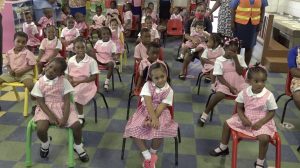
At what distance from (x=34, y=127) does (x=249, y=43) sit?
2947mm

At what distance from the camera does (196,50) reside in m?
4.37

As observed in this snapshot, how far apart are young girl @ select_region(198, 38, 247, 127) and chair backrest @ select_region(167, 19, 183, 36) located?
344 cm

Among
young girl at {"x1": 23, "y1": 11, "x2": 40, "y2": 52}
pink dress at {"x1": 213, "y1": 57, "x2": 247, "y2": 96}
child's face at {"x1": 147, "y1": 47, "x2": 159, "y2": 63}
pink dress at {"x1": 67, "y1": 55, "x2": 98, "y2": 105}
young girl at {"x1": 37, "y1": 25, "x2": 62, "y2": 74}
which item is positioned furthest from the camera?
young girl at {"x1": 23, "y1": 11, "x2": 40, "y2": 52}

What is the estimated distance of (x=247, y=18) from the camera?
155 inches

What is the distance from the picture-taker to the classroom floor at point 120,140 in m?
2.55

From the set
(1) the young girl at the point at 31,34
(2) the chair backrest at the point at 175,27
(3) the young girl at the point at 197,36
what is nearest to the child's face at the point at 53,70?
(3) the young girl at the point at 197,36

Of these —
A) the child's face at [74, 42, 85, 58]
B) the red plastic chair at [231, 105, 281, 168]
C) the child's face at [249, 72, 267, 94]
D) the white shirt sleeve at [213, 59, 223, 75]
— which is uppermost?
the child's face at [74, 42, 85, 58]

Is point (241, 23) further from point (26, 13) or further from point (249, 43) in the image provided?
point (26, 13)

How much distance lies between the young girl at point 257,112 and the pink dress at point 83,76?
134 centimetres

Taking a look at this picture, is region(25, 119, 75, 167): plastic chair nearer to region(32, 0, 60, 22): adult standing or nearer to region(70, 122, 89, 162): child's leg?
region(70, 122, 89, 162): child's leg

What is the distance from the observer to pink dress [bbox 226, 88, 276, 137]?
2260 mm

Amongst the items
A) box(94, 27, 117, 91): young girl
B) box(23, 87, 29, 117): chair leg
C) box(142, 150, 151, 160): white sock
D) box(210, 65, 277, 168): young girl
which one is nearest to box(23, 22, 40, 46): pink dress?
box(94, 27, 117, 91): young girl

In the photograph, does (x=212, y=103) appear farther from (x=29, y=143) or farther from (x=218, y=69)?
(x=29, y=143)

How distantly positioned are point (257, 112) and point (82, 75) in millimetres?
1653
